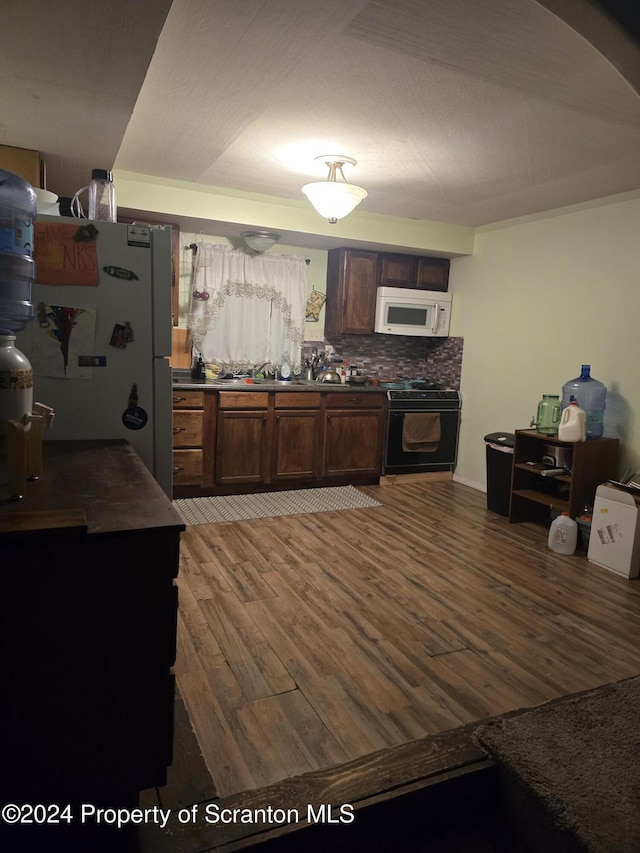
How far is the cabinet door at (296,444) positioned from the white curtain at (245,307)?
702 mm

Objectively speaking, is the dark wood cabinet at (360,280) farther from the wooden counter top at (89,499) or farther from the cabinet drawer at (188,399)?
the wooden counter top at (89,499)

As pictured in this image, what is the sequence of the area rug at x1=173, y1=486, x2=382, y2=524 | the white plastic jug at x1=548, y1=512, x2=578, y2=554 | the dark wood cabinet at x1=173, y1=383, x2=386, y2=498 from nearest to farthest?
the white plastic jug at x1=548, y1=512, x2=578, y2=554, the area rug at x1=173, y1=486, x2=382, y2=524, the dark wood cabinet at x1=173, y1=383, x2=386, y2=498

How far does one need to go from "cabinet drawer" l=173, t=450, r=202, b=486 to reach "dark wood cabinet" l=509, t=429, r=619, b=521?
2.36 m

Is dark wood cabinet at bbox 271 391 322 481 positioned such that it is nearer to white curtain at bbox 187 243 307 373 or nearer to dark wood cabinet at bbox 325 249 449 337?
white curtain at bbox 187 243 307 373

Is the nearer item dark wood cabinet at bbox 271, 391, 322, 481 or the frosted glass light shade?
the frosted glass light shade

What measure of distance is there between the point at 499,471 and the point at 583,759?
2.87 metres

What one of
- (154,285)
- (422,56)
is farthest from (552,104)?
(154,285)

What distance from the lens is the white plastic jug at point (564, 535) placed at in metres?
3.66

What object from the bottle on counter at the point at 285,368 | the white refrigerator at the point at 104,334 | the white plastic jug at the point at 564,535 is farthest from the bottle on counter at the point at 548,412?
the white refrigerator at the point at 104,334

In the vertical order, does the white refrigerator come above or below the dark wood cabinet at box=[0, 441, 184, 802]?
above

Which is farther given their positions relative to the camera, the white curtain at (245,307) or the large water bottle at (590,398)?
the white curtain at (245,307)

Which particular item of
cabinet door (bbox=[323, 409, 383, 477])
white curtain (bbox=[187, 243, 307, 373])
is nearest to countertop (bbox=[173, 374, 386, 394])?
cabinet door (bbox=[323, 409, 383, 477])

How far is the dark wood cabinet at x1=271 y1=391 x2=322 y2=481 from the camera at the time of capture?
470 centimetres

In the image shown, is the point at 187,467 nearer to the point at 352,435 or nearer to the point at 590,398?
the point at 352,435
